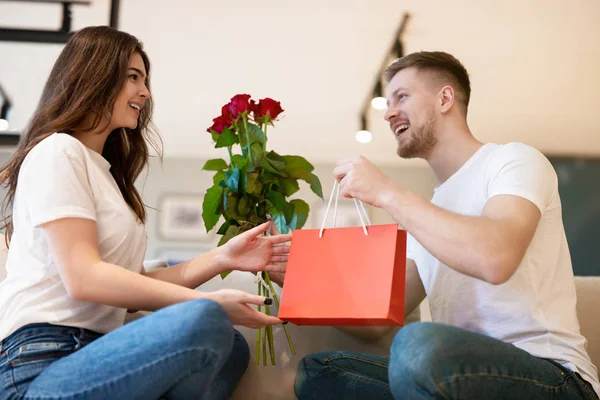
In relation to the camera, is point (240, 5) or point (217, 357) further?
point (240, 5)

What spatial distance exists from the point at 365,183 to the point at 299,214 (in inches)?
12.4

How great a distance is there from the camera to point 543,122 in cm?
529

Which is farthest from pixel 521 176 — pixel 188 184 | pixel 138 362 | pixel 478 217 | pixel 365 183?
pixel 188 184

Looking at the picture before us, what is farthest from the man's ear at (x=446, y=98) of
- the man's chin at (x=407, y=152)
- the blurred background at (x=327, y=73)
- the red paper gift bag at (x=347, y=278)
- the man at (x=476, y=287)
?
the blurred background at (x=327, y=73)

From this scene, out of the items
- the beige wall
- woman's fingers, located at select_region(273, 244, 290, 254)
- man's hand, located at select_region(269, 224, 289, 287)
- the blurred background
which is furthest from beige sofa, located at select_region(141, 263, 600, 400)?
the beige wall

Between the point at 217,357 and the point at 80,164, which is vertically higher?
the point at 80,164

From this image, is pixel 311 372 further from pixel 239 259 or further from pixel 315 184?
pixel 315 184

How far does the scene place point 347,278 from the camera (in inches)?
49.9

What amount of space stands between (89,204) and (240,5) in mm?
2791

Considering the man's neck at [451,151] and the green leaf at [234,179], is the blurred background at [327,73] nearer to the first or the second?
the green leaf at [234,179]

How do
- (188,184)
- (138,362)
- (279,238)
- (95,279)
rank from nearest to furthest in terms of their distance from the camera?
(138,362)
(95,279)
(279,238)
(188,184)

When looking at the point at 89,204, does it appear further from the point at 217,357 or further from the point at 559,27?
the point at 559,27

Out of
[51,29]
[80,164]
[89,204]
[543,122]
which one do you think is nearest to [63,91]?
[80,164]

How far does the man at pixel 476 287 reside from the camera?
1101 millimetres
